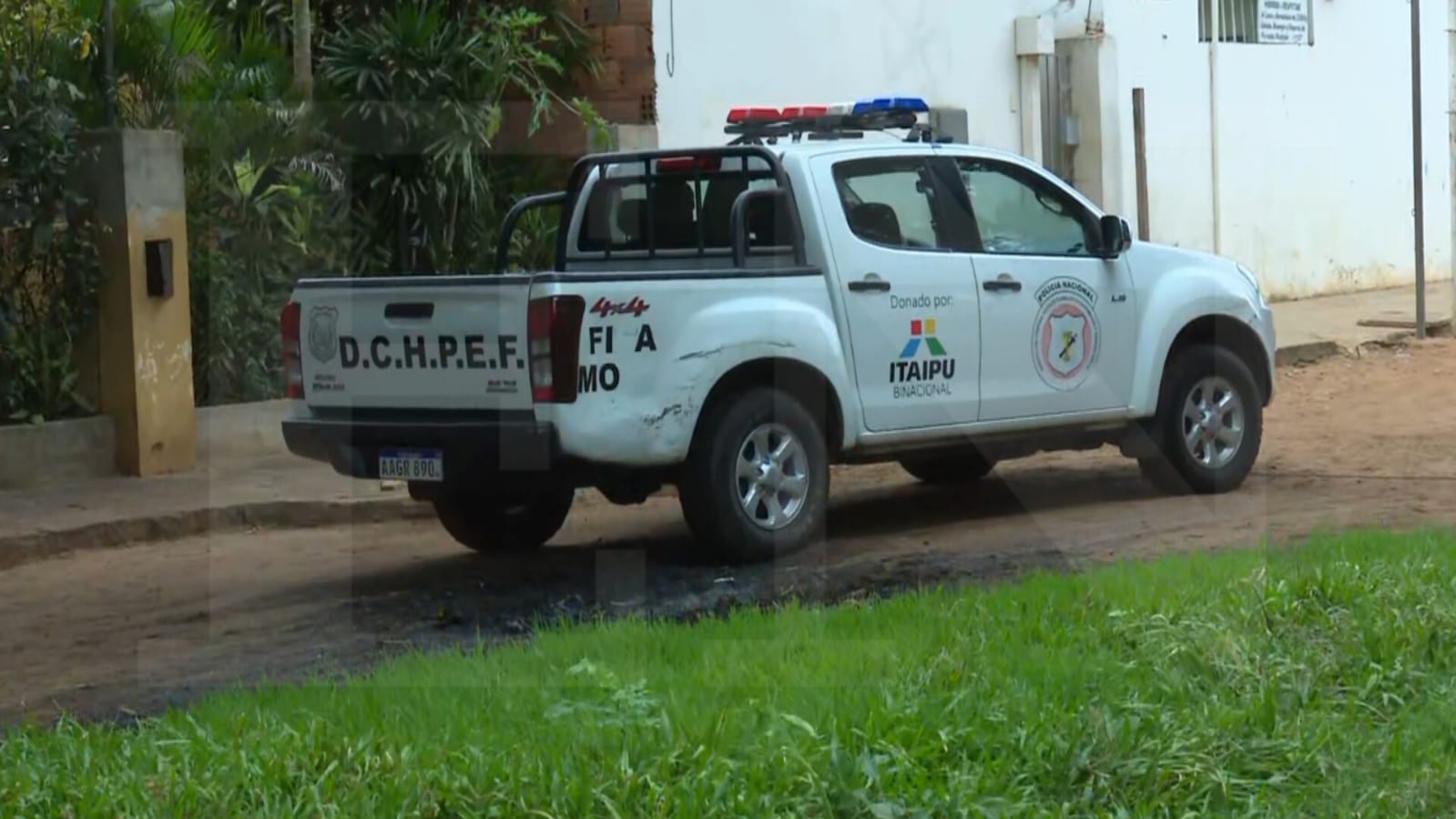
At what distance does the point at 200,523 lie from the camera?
10.7 metres

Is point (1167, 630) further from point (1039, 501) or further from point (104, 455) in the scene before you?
point (104, 455)

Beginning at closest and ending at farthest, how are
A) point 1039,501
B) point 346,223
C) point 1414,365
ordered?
point 1039,501, point 346,223, point 1414,365

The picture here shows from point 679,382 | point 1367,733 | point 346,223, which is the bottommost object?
point 1367,733

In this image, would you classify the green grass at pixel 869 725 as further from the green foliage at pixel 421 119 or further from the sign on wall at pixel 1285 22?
the sign on wall at pixel 1285 22

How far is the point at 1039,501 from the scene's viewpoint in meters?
10.7

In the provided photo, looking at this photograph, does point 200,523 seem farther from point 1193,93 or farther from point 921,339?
point 1193,93

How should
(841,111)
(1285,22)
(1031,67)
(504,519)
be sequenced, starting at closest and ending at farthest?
(504,519), (841,111), (1031,67), (1285,22)

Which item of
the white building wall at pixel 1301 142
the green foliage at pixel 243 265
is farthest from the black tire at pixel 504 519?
the white building wall at pixel 1301 142

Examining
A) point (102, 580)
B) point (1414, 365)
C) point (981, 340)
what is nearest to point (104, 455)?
point (102, 580)

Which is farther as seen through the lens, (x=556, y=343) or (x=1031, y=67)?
(x=1031, y=67)

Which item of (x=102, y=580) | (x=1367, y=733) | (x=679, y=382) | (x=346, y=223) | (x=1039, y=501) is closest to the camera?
(x=1367, y=733)

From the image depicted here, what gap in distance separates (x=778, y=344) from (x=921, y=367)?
0.94 metres

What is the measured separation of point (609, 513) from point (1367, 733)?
5.87m

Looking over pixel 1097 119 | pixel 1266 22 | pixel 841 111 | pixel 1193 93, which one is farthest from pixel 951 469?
pixel 1266 22
